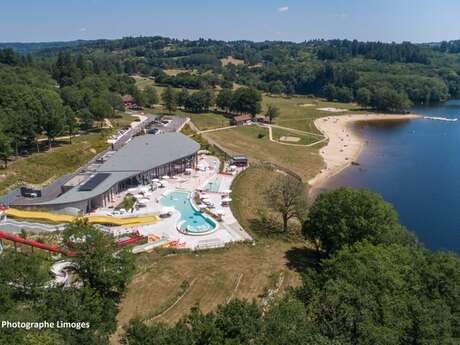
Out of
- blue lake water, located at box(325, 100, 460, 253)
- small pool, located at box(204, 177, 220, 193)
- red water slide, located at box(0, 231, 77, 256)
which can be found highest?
red water slide, located at box(0, 231, 77, 256)

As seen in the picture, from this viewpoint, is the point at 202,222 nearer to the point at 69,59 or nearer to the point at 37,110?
the point at 37,110

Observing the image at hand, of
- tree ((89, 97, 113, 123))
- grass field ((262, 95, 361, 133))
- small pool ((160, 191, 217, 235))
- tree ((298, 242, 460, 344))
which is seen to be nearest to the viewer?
tree ((298, 242, 460, 344))

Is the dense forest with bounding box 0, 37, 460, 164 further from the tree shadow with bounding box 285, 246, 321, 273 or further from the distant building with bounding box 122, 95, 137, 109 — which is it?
the tree shadow with bounding box 285, 246, 321, 273

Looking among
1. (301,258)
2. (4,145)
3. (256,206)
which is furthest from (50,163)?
(301,258)

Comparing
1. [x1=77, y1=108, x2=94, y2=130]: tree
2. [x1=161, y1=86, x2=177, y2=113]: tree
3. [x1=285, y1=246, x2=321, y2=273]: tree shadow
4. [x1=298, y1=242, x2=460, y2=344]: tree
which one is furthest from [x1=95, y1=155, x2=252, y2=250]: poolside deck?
[x1=161, y1=86, x2=177, y2=113]: tree

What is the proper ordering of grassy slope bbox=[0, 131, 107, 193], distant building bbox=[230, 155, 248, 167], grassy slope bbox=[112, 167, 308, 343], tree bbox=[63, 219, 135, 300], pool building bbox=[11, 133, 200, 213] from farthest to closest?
distant building bbox=[230, 155, 248, 167]
grassy slope bbox=[0, 131, 107, 193]
pool building bbox=[11, 133, 200, 213]
grassy slope bbox=[112, 167, 308, 343]
tree bbox=[63, 219, 135, 300]

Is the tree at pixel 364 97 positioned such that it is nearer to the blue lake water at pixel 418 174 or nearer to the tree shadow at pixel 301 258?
the blue lake water at pixel 418 174
